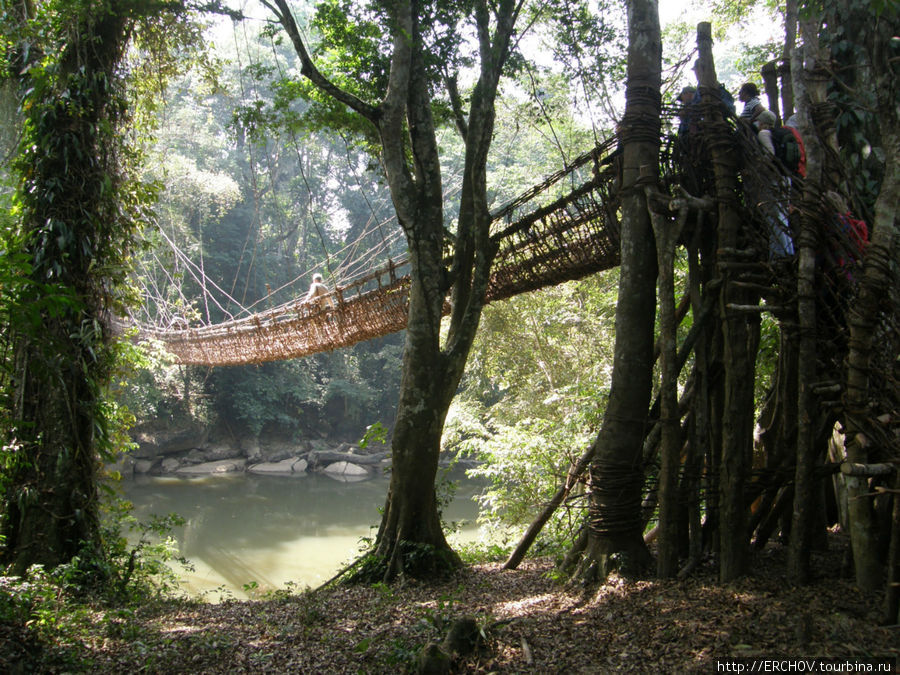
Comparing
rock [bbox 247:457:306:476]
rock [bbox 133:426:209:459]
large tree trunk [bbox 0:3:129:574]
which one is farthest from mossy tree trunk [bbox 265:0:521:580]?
rock [bbox 247:457:306:476]

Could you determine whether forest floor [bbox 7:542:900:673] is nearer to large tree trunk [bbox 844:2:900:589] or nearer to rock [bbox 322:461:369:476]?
large tree trunk [bbox 844:2:900:589]

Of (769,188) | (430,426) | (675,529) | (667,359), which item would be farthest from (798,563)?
(430,426)

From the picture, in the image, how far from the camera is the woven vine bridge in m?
2.62

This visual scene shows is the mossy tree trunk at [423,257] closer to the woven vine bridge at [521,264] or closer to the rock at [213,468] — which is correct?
the woven vine bridge at [521,264]

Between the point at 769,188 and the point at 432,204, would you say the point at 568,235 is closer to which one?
the point at 432,204

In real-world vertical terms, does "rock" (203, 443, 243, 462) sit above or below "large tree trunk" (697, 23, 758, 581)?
below

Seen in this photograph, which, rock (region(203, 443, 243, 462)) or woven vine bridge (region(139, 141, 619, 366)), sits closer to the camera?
woven vine bridge (region(139, 141, 619, 366))

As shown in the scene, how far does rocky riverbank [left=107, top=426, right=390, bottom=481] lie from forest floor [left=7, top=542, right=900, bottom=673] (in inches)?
406

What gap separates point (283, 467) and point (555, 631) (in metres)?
11.8

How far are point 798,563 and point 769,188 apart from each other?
1.11 m

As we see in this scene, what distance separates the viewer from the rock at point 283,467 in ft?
41.4

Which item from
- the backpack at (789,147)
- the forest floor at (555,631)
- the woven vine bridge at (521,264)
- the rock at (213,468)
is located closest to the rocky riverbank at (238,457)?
the rock at (213,468)

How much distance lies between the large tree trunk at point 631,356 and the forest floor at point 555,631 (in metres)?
0.15

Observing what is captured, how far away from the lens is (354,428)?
1525 centimetres
